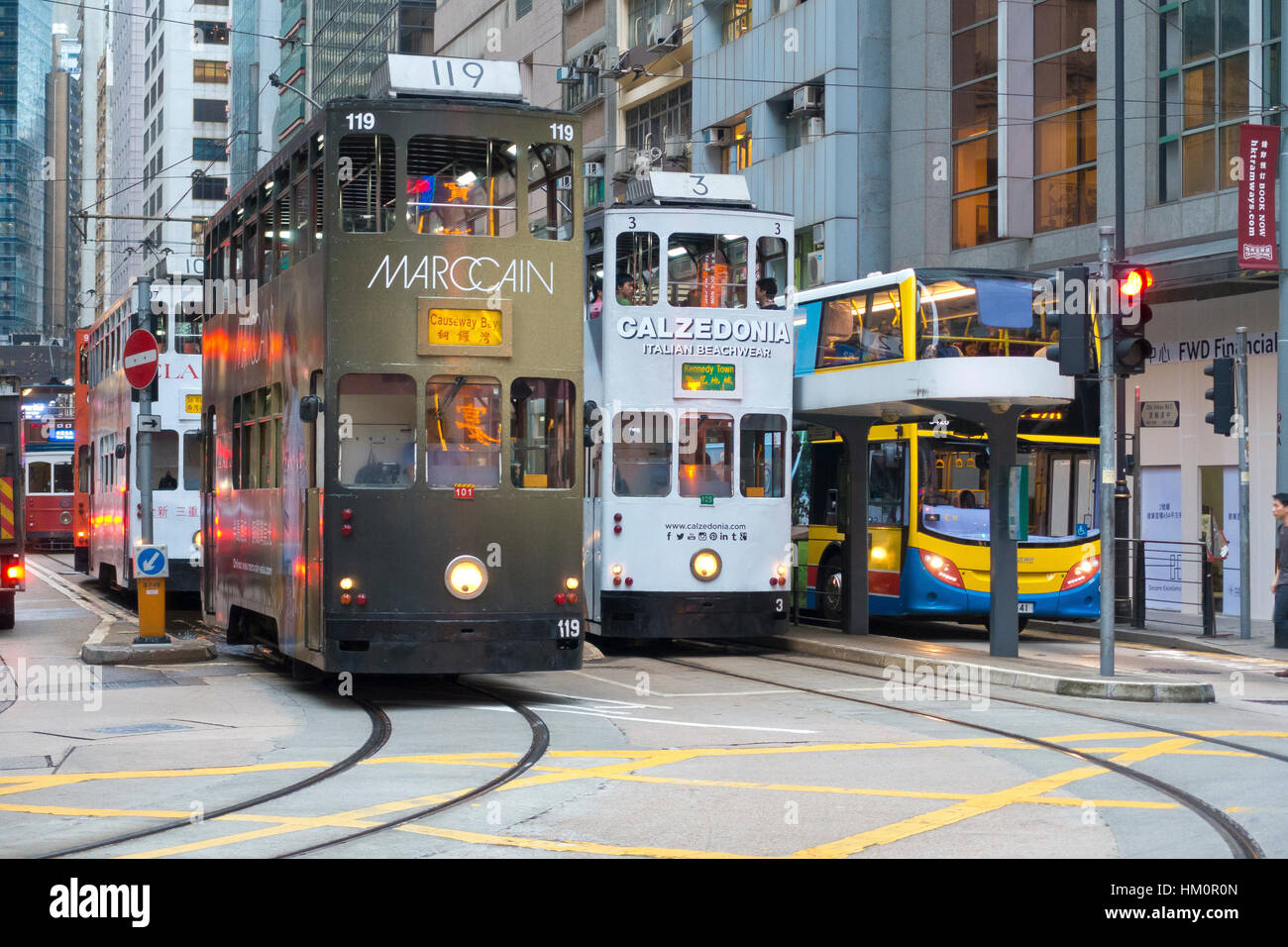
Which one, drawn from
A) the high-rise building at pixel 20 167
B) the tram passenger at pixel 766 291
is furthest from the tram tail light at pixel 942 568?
the high-rise building at pixel 20 167

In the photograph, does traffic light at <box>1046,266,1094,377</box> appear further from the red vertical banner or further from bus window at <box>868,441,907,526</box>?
the red vertical banner

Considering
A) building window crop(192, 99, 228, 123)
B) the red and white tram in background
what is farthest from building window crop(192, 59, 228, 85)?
the red and white tram in background

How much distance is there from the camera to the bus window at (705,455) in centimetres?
1877

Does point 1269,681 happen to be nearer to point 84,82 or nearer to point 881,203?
point 881,203

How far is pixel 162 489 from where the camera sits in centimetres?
2531

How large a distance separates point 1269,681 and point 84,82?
177m

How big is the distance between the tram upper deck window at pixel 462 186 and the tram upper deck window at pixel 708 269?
17.0 ft

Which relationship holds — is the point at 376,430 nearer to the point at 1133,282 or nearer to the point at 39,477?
the point at 1133,282

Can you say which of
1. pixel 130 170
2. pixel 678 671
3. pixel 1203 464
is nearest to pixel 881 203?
pixel 1203 464

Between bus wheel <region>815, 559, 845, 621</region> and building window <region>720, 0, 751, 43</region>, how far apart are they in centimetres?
1967

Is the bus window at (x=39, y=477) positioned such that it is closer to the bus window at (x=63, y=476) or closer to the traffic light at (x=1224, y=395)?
the bus window at (x=63, y=476)

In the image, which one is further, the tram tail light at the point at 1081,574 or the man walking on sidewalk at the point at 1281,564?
the tram tail light at the point at 1081,574

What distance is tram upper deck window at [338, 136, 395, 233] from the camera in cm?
1339

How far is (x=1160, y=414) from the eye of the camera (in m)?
27.3
